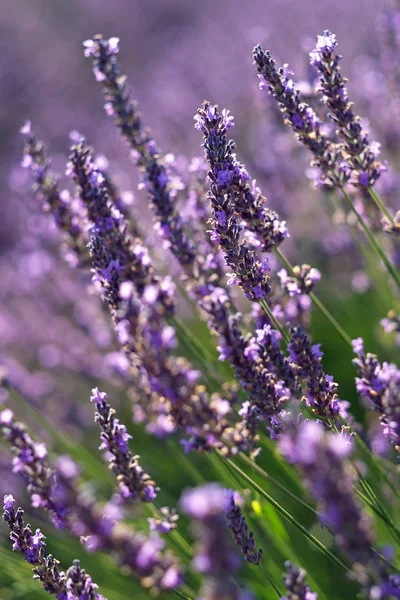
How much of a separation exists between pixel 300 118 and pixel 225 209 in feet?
1.56

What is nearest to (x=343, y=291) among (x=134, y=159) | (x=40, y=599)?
(x=134, y=159)

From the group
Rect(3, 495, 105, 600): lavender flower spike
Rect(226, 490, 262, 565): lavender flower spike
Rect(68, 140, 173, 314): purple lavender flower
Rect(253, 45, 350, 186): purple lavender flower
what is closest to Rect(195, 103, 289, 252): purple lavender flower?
Rect(253, 45, 350, 186): purple lavender flower

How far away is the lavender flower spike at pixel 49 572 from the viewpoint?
70.0 inches

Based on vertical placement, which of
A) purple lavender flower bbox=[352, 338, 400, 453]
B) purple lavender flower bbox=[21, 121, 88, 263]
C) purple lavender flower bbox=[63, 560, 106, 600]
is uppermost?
purple lavender flower bbox=[21, 121, 88, 263]

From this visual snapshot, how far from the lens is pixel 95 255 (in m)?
2.22

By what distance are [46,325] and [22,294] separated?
2.00 ft

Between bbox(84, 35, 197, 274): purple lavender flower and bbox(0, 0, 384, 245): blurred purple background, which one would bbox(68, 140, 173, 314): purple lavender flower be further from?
bbox(0, 0, 384, 245): blurred purple background

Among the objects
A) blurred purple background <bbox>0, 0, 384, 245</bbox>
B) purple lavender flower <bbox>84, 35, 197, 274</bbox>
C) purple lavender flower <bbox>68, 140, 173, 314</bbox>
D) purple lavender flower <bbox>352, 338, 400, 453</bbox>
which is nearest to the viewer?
purple lavender flower <bbox>352, 338, 400, 453</bbox>

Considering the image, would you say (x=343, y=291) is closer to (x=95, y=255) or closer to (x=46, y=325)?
(x=46, y=325)

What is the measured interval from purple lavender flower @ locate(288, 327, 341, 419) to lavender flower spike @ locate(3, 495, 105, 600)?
817 mm

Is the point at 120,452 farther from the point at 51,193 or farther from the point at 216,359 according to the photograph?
the point at 216,359

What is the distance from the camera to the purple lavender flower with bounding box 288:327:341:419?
1925mm

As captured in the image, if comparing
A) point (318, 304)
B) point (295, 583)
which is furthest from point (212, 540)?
point (318, 304)

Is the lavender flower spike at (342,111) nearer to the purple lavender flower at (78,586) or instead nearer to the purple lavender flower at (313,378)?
the purple lavender flower at (313,378)
